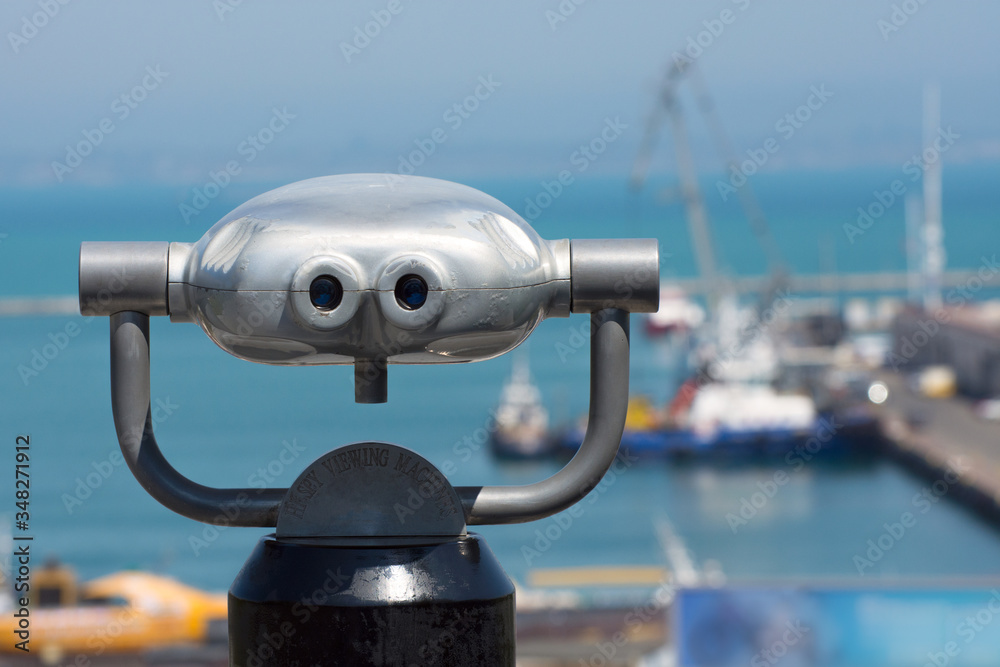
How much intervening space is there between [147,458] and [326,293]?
0.91ft

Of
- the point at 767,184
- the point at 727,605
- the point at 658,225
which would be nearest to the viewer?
the point at 727,605

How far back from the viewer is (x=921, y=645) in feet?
19.7

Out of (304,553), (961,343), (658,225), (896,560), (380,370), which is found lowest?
(896,560)

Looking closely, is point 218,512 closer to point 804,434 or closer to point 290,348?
point 290,348

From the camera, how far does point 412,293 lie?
4.29 feet

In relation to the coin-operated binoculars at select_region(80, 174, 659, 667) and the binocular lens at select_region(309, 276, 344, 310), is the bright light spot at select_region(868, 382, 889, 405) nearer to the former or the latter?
the coin-operated binoculars at select_region(80, 174, 659, 667)

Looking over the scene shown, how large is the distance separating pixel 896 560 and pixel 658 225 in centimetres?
7789

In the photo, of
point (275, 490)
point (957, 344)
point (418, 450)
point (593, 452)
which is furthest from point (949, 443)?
point (275, 490)

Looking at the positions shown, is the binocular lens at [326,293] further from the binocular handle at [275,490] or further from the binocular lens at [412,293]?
the binocular handle at [275,490]

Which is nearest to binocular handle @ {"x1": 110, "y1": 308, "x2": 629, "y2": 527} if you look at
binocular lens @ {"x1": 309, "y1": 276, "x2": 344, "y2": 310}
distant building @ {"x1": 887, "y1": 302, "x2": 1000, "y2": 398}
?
binocular lens @ {"x1": 309, "y1": 276, "x2": 344, "y2": 310}

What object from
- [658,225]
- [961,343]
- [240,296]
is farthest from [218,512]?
[658,225]

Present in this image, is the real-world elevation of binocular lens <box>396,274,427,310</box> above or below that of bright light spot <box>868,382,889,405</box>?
below

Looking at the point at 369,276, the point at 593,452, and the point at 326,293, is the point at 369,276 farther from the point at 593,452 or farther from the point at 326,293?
the point at 593,452

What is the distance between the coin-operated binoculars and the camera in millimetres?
1303
